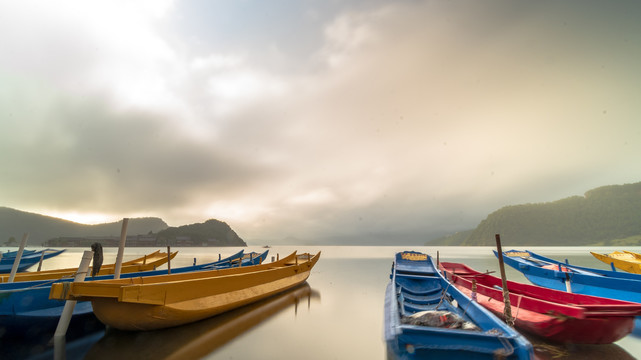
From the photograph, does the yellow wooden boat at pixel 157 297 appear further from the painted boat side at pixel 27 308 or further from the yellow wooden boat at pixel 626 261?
the yellow wooden boat at pixel 626 261

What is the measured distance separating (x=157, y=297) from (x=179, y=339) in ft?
6.14

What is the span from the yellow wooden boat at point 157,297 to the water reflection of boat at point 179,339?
40 centimetres

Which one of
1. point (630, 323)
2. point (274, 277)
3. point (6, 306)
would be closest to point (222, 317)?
point (274, 277)

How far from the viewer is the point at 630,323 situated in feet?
22.1

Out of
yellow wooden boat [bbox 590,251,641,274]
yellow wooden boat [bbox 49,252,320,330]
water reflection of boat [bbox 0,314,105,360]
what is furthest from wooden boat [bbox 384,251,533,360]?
yellow wooden boat [bbox 590,251,641,274]

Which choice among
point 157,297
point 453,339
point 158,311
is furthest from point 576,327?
point 158,311

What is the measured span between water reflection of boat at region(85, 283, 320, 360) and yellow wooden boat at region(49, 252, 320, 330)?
0.40 metres

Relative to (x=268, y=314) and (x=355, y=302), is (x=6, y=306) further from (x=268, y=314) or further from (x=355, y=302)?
(x=355, y=302)

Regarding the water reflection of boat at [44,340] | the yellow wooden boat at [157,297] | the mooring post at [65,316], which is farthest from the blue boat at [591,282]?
the mooring post at [65,316]

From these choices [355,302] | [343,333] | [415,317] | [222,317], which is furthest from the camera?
[355,302]

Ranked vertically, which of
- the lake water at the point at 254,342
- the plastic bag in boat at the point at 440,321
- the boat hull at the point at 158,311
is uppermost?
the plastic bag in boat at the point at 440,321

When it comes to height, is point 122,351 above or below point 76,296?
below

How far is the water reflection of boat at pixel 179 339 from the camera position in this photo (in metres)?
7.86

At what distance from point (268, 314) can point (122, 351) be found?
255 inches
